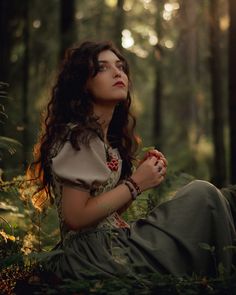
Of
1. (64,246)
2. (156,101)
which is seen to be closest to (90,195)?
(64,246)

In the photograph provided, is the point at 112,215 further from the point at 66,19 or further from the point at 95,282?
the point at 66,19

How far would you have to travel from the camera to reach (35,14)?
679 inches

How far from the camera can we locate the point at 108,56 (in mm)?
4004

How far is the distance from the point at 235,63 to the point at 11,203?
4.66 meters

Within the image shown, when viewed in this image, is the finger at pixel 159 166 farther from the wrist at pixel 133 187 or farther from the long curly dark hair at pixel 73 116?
the long curly dark hair at pixel 73 116

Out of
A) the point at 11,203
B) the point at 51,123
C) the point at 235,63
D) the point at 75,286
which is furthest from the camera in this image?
the point at 235,63

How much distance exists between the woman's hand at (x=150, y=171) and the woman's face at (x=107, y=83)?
44 cm

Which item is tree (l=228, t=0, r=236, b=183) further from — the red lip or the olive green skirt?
the olive green skirt

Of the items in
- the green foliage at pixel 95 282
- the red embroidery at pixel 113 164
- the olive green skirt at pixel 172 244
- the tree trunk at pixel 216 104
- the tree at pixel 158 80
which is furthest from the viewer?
the tree at pixel 158 80

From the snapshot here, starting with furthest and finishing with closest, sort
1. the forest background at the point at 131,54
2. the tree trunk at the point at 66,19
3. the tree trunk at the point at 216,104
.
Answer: the tree trunk at the point at 66,19 → the tree trunk at the point at 216,104 → the forest background at the point at 131,54

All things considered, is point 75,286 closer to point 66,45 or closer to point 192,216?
point 192,216

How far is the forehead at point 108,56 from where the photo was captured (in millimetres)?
3979

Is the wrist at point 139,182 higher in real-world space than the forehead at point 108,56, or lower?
lower

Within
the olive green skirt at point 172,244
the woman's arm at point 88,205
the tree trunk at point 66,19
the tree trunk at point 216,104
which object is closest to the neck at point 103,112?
the woman's arm at point 88,205
